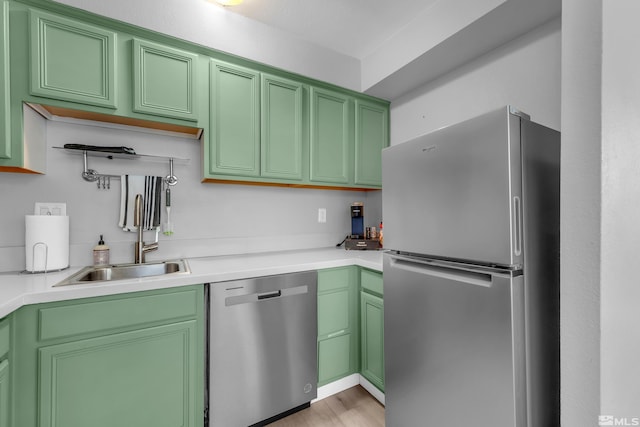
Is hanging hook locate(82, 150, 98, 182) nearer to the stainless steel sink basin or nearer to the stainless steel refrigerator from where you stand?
the stainless steel sink basin

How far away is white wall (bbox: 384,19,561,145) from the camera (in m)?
1.52

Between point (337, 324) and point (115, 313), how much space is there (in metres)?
1.21

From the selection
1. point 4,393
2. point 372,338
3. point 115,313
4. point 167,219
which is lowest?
point 372,338

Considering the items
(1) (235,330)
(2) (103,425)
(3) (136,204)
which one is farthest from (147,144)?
(2) (103,425)

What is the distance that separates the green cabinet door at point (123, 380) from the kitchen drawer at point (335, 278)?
0.76m

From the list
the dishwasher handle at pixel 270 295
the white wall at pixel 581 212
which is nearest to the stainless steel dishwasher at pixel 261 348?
the dishwasher handle at pixel 270 295

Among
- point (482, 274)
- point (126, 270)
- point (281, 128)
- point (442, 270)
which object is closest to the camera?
point (482, 274)

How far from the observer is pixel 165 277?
4.41ft

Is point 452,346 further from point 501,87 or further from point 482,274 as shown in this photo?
point 501,87

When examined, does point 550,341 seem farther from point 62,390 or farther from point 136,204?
point 136,204

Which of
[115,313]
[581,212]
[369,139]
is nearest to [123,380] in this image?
[115,313]

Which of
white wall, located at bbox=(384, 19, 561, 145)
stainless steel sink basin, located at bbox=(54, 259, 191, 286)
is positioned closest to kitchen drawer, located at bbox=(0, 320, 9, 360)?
stainless steel sink basin, located at bbox=(54, 259, 191, 286)

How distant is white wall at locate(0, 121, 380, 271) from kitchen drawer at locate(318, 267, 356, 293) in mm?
628

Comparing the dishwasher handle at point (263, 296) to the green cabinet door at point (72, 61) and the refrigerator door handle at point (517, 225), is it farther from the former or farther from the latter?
the green cabinet door at point (72, 61)
